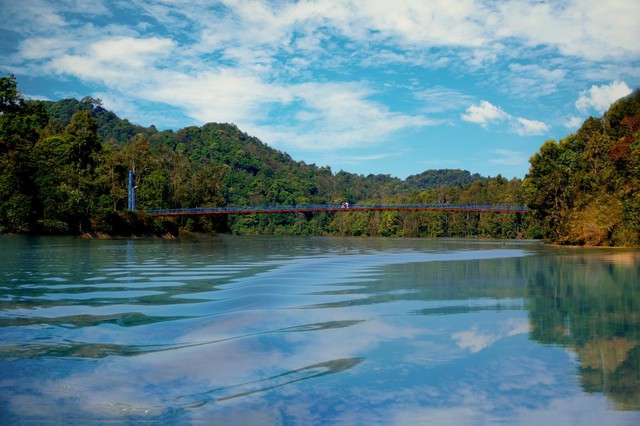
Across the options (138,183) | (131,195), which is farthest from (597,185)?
(138,183)

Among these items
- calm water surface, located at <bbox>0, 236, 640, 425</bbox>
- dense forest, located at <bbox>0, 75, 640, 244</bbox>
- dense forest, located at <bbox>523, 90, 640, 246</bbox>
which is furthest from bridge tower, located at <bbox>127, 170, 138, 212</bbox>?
calm water surface, located at <bbox>0, 236, 640, 425</bbox>

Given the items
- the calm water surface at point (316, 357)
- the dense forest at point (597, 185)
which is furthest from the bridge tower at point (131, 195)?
the calm water surface at point (316, 357)

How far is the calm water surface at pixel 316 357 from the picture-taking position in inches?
169

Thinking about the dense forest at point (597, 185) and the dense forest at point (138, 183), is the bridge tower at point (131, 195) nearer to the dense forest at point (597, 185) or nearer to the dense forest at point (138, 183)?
the dense forest at point (138, 183)

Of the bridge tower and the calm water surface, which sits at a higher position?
the bridge tower

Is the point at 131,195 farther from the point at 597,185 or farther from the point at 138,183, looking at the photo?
the point at 597,185

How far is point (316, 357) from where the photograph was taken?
5.91 m

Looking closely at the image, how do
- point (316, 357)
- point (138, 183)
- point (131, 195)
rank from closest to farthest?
1. point (316, 357)
2. point (131, 195)
3. point (138, 183)

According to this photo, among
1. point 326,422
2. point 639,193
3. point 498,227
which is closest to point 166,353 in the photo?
point 326,422

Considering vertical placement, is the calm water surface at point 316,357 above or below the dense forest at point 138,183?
below

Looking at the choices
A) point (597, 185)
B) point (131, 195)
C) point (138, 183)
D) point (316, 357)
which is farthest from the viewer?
point (138, 183)

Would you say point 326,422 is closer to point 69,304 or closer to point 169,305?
point 169,305

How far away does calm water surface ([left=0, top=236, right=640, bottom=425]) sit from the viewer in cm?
429

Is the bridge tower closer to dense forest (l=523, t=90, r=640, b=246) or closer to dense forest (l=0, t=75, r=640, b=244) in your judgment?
dense forest (l=0, t=75, r=640, b=244)
